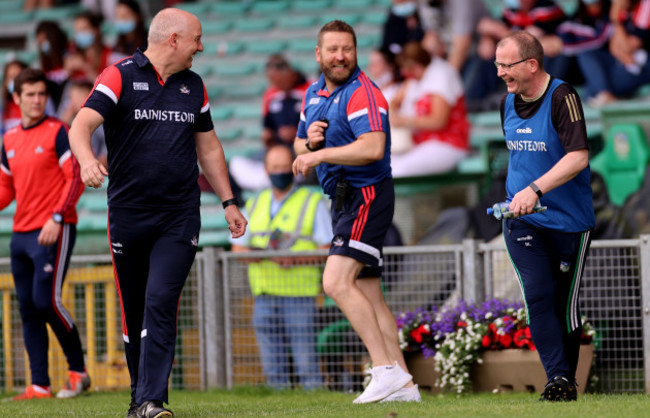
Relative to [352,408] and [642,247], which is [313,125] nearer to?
[352,408]

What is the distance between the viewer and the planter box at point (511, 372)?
7.63m

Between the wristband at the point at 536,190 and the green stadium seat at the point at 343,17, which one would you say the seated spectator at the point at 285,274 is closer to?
the wristband at the point at 536,190

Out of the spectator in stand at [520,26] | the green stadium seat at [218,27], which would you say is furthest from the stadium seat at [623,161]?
the green stadium seat at [218,27]

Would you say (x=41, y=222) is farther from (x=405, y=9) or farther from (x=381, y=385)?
(x=405, y=9)

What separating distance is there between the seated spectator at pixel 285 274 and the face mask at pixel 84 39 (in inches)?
280

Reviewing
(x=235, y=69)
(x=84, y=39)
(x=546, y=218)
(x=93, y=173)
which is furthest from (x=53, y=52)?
(x=546, y=218)

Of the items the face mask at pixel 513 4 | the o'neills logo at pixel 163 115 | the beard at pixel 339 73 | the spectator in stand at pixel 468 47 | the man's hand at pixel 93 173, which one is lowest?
the man's hand at pixel 93 173

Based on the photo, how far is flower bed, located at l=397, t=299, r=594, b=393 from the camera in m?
7.86

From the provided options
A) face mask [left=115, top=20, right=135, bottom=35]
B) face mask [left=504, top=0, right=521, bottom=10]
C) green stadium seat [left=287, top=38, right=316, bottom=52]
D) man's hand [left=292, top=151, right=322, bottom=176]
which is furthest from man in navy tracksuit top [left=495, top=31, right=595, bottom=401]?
green stadium seat [left=287, top=38, right=316, bottom=52]

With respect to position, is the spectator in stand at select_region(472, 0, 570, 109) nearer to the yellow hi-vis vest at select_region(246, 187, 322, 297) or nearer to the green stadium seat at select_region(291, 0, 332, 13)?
the green stadium seat at select_region(291, 0, 332, 13)

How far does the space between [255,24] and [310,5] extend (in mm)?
895

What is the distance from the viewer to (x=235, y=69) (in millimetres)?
16750

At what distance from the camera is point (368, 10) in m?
16.9

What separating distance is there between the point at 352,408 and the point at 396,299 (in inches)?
91.7
